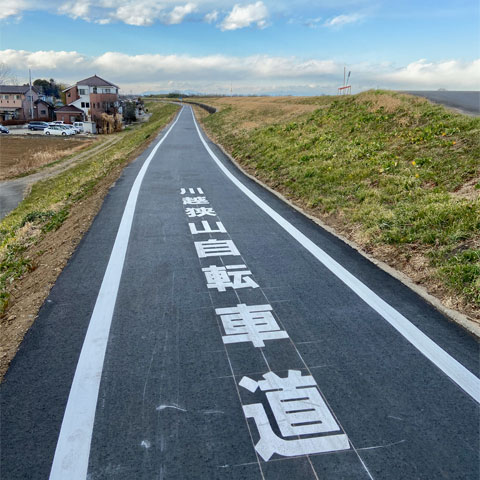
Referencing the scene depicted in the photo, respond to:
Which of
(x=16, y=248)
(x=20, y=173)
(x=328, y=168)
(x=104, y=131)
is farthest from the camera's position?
(x=104, y=131)

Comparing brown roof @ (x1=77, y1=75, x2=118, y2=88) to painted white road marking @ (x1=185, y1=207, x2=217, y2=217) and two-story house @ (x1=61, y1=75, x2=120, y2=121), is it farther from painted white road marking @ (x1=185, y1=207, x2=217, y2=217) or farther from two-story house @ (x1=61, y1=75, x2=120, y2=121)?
painted white road marking @ (x1=185, y1=207, x2=217, y2=217)

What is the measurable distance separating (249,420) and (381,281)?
3.07 meters

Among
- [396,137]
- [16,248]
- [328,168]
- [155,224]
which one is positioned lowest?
[16,248]

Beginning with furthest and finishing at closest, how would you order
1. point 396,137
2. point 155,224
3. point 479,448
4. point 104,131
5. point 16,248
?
point 104,131, point 396,137, point 16,248, point 155,224, point 479,448

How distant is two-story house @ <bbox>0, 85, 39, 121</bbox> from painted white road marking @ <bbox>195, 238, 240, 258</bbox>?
7638 centimetres

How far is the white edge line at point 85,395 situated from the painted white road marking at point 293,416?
1.15 m

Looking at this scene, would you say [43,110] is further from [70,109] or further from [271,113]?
[271,113]

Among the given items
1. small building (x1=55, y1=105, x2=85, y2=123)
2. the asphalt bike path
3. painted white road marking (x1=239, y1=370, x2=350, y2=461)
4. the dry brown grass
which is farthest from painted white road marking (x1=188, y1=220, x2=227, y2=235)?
small building (x1=55, y1=105, x2=85, y2=123)

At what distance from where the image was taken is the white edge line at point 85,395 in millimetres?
2617

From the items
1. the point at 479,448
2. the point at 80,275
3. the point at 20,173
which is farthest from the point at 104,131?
the point at 479,448

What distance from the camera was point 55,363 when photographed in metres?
3.58

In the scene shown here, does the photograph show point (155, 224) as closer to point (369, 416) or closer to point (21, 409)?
point (21, 409)

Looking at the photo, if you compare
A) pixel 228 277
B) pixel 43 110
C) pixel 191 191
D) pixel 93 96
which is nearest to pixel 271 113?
pixel 191 191

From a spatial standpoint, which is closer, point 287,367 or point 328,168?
point 287,367
